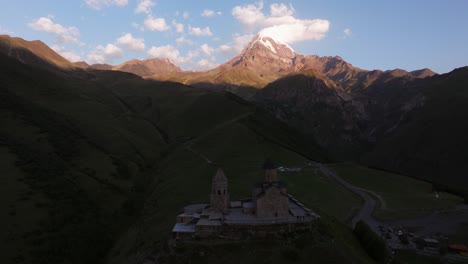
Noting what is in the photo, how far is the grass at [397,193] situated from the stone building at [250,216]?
94.0ft

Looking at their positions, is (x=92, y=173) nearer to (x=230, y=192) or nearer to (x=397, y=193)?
(x=230, y=192)

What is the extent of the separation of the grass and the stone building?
94.0 ft

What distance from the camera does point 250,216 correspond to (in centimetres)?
4700

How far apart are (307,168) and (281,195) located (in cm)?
6063

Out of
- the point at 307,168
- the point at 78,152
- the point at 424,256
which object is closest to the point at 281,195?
the point at 424,256

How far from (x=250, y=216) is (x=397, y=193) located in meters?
54.7

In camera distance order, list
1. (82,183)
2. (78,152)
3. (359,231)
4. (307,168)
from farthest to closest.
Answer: (307,168) < (78,152) < (82,183) < (359,231)

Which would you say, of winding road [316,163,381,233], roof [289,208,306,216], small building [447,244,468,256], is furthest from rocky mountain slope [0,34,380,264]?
small building [447,244,468,256]

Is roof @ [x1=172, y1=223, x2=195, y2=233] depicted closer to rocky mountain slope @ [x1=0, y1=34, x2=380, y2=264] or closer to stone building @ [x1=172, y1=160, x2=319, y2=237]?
stone building @ [x1=172, y1=160, x2=319, y2=237]

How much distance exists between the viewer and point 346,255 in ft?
138

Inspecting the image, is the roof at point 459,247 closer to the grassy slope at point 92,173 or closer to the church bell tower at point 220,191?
the grassy slope at point 92,173

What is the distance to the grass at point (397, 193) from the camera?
69.2 m

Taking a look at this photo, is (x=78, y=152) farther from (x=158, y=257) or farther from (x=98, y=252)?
(x=158, y=257)

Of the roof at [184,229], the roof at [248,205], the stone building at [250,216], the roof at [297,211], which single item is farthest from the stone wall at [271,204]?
the roof at [184,229]
